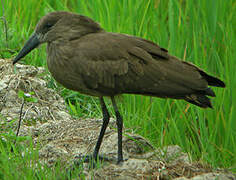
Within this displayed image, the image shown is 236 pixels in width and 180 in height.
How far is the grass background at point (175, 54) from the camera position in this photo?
14.9 ft

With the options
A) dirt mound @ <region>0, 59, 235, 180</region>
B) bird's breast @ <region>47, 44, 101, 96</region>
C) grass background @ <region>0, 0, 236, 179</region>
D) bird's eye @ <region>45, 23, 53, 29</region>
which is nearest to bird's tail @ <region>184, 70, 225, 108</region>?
grass background @ <region>0, 0, 236, 179</region>

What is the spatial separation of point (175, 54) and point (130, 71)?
1.23m

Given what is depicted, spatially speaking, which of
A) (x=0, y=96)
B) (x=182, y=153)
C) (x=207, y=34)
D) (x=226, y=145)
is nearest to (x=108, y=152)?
(x=182, y=153)

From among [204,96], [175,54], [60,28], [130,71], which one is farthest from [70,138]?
[175,54]

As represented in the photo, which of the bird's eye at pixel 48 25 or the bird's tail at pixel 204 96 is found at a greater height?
the bird's eye at pixel 48 25

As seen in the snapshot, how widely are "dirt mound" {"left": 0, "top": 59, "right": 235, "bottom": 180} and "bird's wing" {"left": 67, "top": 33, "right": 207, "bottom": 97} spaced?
54 centimetres

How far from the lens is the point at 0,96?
529 cm

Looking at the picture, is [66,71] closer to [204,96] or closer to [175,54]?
[204,96]

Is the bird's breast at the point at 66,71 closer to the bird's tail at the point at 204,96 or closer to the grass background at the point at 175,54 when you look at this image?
the grass background at the point at 175,54

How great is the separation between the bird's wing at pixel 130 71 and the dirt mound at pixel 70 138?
1.78ft

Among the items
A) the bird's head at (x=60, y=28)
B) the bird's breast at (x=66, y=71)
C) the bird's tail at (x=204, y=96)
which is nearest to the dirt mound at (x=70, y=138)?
the bird's tail at (x=204, y=96)

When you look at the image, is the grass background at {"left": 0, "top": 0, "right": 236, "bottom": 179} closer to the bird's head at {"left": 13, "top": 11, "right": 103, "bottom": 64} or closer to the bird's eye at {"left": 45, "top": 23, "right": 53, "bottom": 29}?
the bird's head at {"left": 13, "top": 11, "right": 103, "bottom": 64}

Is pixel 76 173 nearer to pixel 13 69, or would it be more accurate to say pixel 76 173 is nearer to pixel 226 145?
pixel 226 145

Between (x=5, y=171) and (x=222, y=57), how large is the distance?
3.12m
